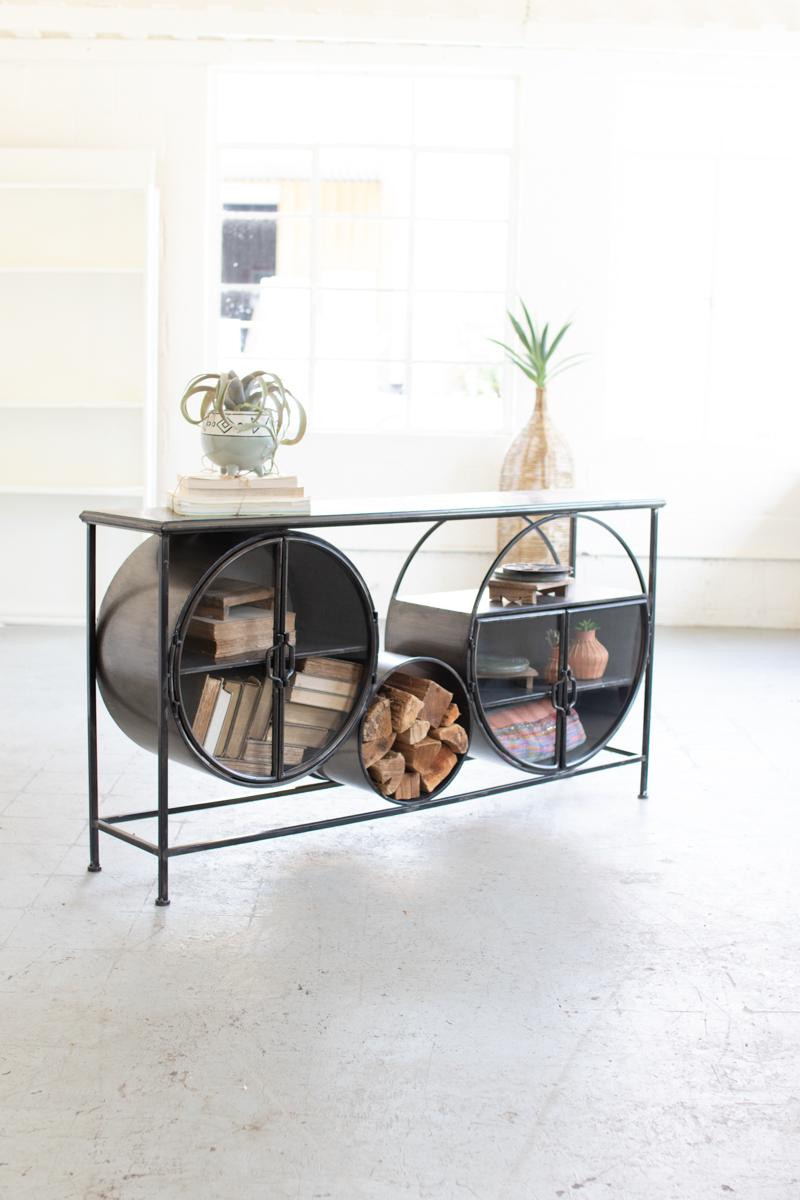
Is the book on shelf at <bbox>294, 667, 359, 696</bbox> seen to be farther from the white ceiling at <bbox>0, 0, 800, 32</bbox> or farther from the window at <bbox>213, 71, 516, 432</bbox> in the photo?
the white ceiling at <bbox>0, 0, 800, 32</bbox>

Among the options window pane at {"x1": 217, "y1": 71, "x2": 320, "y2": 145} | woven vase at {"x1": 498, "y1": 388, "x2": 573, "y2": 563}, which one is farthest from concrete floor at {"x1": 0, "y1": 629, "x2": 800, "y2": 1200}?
window pane at {"x1": 217, "y1": 71, "x2": 320, "y2": 145}

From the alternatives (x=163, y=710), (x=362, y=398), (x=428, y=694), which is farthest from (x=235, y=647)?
(x=362, y=398)

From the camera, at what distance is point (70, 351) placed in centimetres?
725

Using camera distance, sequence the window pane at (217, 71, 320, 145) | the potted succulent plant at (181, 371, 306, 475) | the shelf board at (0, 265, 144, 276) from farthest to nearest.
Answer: the window pane at (217, 71, 320, 145), the shelf board at (0, 265, 144, 276), the potted succulent plant at (181, 371, 306, 475)

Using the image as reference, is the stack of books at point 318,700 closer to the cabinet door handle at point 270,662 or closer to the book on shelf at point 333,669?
the book on shelf at point 333,669

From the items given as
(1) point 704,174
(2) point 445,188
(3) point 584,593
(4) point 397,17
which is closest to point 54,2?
(4) point 397,17

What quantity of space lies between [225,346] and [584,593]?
4.16 metres

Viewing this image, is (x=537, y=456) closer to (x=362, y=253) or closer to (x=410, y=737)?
(x=362, y=253)

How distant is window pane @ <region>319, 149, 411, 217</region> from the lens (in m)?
7.53

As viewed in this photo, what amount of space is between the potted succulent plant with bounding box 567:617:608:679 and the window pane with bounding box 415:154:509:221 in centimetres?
418

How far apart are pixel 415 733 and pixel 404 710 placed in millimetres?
77

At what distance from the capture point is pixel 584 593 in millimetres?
4125

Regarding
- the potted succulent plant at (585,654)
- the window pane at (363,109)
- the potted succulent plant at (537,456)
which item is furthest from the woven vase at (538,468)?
the potted succulent plant at (585,654)

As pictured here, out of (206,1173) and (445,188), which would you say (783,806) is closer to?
(206,1173)
